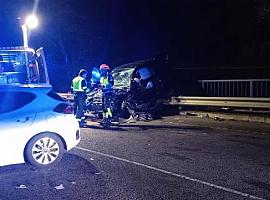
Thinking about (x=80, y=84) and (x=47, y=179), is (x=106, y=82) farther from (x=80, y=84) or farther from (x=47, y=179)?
(x=47, y=179)

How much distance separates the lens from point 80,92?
13.3m

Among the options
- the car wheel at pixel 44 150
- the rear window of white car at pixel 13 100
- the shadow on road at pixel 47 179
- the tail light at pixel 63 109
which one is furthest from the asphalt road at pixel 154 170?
the rear window of white car at pixel 13 100

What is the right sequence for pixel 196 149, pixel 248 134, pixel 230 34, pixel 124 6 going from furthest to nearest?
pixel 124 6
pixel 230 34
pixel 248 134
pixel 196 149

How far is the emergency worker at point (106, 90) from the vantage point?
45.1 feet

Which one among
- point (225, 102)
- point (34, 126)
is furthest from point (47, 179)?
point (225, 102)

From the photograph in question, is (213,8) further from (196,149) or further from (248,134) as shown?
(196,149)

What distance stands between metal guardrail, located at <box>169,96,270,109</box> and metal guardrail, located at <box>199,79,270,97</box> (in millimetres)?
1102

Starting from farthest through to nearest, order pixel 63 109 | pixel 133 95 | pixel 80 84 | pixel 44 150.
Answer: pixel 133 95
pixel 80 84
pixel 63 109
pixel 44 150

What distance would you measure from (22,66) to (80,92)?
2376 millimetres

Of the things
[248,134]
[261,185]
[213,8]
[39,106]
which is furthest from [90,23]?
[261,185]

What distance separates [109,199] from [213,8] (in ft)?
60.2

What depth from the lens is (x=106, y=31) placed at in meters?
25.8

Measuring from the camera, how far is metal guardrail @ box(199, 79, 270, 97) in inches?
601

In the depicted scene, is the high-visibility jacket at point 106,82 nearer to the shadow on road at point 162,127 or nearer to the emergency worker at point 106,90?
the emergency worker at point 106,90
